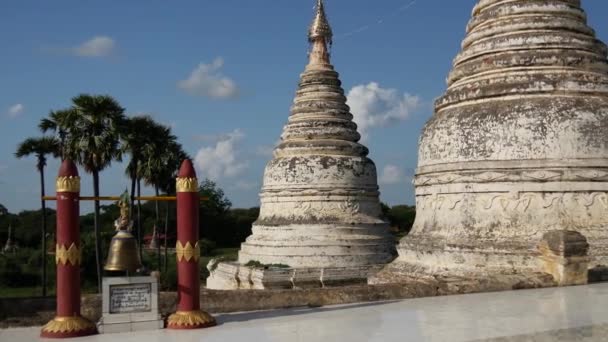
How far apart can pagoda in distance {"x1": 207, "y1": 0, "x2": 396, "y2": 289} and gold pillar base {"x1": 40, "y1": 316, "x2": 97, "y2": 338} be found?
1255 cm

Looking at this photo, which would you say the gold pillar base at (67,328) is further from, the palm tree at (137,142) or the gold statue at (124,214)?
the palm tree at (137,142)

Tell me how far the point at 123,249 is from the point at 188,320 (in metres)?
1.23

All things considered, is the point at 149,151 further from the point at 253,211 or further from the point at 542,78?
the point at 253,211

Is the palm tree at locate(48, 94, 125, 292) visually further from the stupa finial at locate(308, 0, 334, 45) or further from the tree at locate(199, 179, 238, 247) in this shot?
the tree at locate(199, 179, 238, 247)

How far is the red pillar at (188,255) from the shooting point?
8.71m

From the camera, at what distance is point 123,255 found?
8.66 meters

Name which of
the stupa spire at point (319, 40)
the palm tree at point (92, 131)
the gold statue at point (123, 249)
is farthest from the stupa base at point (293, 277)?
the gold statue at point (123, 249)

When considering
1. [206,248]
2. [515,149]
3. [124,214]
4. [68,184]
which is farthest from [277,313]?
[206,248]

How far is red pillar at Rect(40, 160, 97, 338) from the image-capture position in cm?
830

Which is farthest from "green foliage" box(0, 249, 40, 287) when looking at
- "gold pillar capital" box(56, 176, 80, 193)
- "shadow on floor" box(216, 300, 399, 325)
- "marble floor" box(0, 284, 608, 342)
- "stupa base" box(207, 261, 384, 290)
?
"gold pillar capital" box(56, 176, 80, 193)

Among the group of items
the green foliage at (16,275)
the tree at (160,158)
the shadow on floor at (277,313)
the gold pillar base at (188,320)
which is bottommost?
the green foliage at (16,275)

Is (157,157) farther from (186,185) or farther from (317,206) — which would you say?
(186,185)

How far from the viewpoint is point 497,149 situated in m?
13.3

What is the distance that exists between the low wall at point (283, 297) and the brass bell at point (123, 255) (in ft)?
4.52
